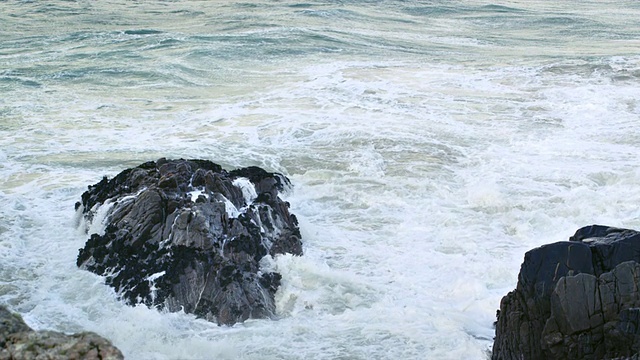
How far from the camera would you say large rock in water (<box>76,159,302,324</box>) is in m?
10.3

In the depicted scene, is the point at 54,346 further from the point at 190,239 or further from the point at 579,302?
the point at 190,239

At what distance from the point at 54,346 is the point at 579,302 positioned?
478 centimetres

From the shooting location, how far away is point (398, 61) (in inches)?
1164

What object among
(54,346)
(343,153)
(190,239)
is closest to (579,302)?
(54,346)

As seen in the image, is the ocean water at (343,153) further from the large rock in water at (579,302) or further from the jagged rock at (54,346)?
the jagged rock at (54,346)

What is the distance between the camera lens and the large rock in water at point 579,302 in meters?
7.21

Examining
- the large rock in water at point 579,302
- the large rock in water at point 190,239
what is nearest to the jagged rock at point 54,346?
the large rock in water at point 579,302

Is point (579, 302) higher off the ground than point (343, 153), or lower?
higher

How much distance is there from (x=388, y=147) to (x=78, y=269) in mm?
8500

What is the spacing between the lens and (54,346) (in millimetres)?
5648

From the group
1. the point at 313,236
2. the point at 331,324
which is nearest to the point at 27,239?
the point at 313,236

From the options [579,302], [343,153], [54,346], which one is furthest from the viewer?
[343,153]

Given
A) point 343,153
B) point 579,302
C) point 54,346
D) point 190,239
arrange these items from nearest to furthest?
point 54,346
point 579,302
point 190,239
point 343,153

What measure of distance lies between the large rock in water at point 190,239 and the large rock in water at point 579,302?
12.4ft
